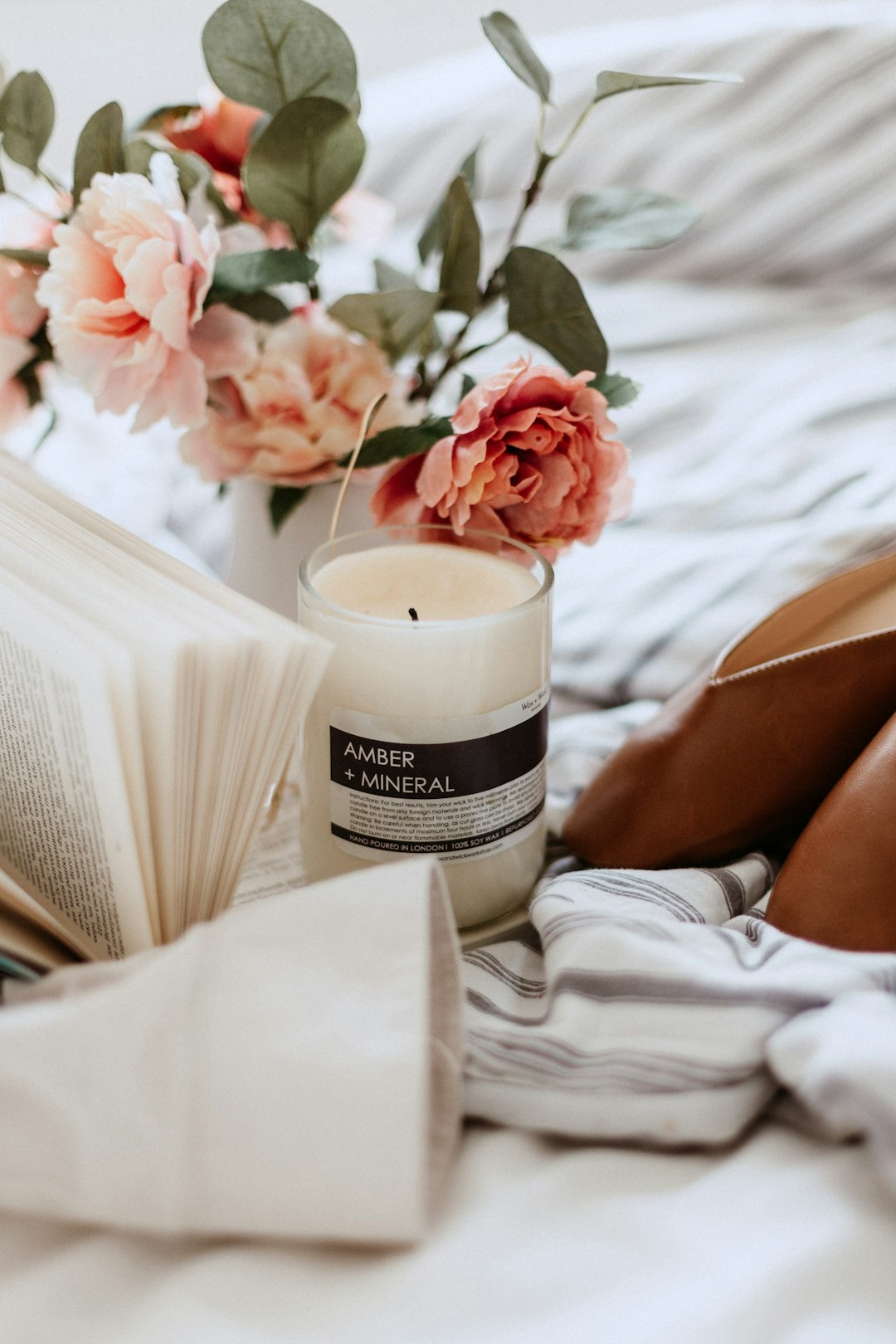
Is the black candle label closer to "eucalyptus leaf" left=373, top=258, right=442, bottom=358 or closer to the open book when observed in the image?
the open book

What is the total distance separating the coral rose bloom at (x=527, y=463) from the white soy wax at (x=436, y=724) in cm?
2

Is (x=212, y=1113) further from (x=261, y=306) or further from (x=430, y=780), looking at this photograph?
(x=261, y=306)

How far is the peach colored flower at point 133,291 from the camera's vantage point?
1.64 ft

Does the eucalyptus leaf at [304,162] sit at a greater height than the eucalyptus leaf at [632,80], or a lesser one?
lesser

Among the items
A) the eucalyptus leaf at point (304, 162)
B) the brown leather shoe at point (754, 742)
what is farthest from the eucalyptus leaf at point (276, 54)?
the brown leather shoe at point (754, 742)

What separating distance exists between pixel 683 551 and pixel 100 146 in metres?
0.43

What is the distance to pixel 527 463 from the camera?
521 millimetres

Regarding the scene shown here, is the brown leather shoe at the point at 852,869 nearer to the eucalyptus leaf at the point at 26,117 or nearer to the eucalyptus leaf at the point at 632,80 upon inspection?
the eucalyptus leaf at the point at 632,80

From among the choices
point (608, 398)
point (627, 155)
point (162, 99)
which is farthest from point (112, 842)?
point (162, 99)

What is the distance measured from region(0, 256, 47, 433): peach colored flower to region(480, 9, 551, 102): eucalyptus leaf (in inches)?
9.8

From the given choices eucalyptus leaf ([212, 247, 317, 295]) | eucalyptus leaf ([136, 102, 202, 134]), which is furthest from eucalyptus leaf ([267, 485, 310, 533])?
eucalyptus leaf ([136, 102, 202, 134])

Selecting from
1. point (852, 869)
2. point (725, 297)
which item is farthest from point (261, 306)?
point (725, 297)

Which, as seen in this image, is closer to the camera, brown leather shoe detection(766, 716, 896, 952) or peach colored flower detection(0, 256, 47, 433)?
brown leather shoe detection(766, 716, 896, 952)

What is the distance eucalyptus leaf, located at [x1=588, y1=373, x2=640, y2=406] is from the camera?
1.89 feet
